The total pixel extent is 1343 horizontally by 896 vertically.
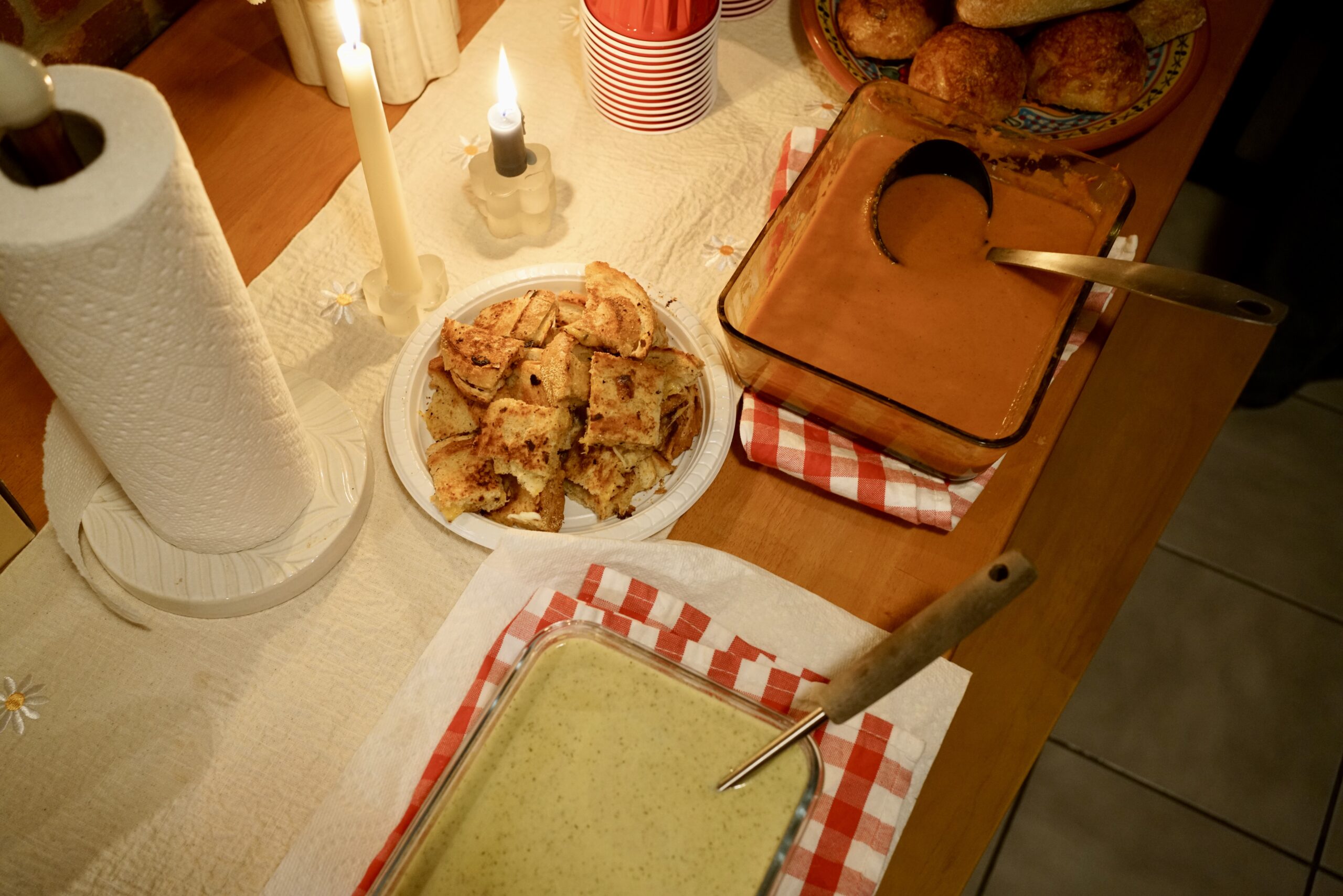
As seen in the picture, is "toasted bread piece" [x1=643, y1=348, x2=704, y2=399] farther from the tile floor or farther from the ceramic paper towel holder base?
the tile floor

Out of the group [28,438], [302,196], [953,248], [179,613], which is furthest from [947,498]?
[28,438]

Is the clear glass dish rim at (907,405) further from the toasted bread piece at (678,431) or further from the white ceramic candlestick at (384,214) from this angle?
the white ceramic candlestick at (384,214)

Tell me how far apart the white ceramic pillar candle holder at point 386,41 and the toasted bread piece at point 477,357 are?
0.46 m

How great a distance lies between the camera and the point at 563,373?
3.03 ft

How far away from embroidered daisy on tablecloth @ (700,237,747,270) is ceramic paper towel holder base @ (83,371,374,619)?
0.50 m

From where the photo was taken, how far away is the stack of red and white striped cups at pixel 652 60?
1130 mm

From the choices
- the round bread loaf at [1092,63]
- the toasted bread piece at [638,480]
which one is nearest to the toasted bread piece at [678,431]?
the toasted bread piece at [638,480]

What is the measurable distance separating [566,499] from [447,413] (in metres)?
0.16

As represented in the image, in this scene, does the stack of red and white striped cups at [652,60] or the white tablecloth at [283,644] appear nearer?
the white tablecloth at [283,644]

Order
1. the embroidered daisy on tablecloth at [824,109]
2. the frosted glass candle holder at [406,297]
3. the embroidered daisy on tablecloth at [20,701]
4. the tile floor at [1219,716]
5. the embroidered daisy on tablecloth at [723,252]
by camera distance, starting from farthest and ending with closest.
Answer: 1. the tile floor at [1219,716]
2. the embroidered daisy on tablecloth at [824,109]
3. the embroidered daisy on tablecloth at [723,252]
4. the frosted glass candle holder at [406,297]
5. the embroidered daisy on tablecloth at [20,701]

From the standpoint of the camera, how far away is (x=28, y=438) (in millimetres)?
1000

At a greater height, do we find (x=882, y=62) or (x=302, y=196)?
(x=882, y=62)

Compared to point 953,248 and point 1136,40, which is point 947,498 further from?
point 1136,40

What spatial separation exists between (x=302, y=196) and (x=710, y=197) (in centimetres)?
54
